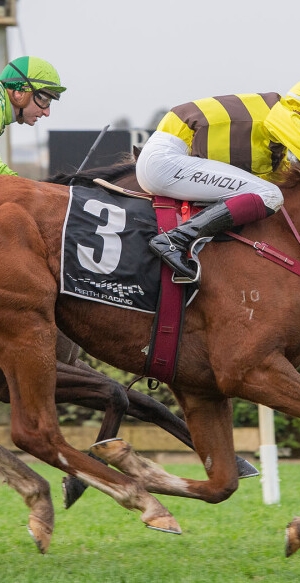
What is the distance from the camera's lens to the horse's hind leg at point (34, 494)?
478 centimetres

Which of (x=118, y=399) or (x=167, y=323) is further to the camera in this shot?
(x=118, y=399)

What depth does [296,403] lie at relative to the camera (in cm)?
455

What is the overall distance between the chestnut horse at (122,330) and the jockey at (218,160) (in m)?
0.16

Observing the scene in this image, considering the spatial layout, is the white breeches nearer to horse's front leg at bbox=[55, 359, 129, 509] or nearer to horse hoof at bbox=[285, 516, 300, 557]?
horse's front leg at bbox=[55, 359, 129, 509]

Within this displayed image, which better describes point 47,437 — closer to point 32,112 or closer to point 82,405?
point 82,405

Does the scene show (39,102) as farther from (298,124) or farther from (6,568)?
(6,568)

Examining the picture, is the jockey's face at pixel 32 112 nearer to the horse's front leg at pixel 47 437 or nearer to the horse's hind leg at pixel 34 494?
the horse's front leg at pixel 47 437

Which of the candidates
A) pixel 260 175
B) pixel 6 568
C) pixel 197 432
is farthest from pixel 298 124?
pixel 6 568

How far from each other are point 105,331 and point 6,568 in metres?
1.18

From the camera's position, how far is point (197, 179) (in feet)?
15.5

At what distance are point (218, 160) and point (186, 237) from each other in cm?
49

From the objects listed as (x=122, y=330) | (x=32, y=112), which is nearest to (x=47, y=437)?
(x=122, y=330)

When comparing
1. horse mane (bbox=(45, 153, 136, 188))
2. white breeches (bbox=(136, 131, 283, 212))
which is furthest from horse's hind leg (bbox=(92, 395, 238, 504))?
horse mane (bbox=(45, 153, 136, 188))

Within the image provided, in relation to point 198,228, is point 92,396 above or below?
below
